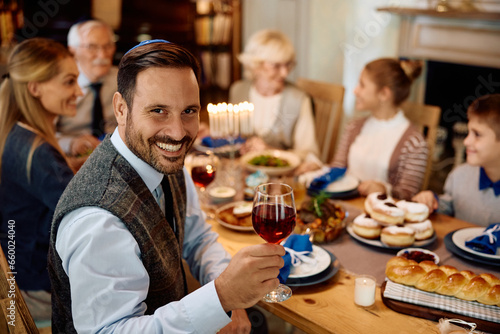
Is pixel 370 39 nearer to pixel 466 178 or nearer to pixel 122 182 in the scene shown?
pixel 466 178

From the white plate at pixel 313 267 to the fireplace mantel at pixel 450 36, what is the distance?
8.57 feet

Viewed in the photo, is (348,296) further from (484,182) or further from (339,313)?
(484,182)

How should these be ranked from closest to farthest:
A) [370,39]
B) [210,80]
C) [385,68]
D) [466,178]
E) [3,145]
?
[3,145] → [466,178] → [385,68] → [370,39] → [210,80]

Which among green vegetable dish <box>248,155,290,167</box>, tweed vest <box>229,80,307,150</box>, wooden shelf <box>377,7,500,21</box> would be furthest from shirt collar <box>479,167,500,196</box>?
wooden shelf <box>377,7,500,21</box>

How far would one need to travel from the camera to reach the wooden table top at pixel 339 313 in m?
1.11

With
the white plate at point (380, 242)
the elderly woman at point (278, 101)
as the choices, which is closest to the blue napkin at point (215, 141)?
the elderly woman at point (278, 101)

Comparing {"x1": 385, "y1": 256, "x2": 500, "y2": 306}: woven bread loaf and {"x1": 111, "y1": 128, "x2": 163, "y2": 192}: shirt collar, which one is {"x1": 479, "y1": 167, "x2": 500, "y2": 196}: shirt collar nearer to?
{"x1": 385, "y1": 256, "x2": 500, "y2": 306}: woven bread loaf

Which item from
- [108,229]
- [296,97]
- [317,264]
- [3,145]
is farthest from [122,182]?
[296,97]

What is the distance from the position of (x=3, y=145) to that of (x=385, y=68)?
1742 millimetres

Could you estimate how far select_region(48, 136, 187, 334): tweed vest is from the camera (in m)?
1.07

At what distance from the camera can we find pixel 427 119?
245 cm

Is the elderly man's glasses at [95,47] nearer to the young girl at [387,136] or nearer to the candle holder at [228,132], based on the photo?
the candle holder at [228,132]

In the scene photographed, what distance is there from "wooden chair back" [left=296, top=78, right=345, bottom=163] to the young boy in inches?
43.5

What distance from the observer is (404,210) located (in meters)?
1.57
